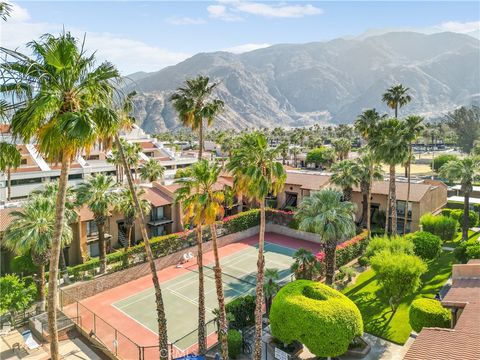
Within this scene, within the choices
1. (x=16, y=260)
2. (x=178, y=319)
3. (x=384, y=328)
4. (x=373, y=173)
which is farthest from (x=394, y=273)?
(x=16, y=260)

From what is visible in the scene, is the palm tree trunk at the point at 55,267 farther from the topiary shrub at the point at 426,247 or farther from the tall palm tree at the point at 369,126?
the tall palm tree at the point at 369,126

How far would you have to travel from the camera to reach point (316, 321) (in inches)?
810

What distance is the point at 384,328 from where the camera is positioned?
26.3 m

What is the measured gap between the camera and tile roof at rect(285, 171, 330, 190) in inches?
2051

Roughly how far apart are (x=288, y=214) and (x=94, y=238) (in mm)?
24216

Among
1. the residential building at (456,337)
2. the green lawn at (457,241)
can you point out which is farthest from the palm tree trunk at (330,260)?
the green lawn at (457,241)

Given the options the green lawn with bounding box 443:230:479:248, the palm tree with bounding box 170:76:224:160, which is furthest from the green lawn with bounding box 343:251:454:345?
the palm tree with bounding box 170:76:224:160

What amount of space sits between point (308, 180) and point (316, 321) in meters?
35.3

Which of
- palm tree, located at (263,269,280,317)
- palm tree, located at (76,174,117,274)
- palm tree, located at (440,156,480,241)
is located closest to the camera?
palm tree, located at (263,269,280,317)

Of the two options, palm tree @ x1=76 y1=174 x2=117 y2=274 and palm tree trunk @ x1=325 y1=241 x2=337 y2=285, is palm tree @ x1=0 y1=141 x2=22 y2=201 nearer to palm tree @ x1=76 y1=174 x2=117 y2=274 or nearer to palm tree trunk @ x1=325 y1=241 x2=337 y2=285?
palm tree @ x1=76 y1=174 x2=117 y2=274

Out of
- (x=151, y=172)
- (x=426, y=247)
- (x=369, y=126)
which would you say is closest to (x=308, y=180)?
(x=369, y=126)

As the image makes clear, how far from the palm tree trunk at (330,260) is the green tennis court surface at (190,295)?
5208mm

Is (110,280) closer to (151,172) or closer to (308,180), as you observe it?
(151,172)

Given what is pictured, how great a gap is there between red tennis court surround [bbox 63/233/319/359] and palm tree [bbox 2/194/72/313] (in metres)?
3.82
